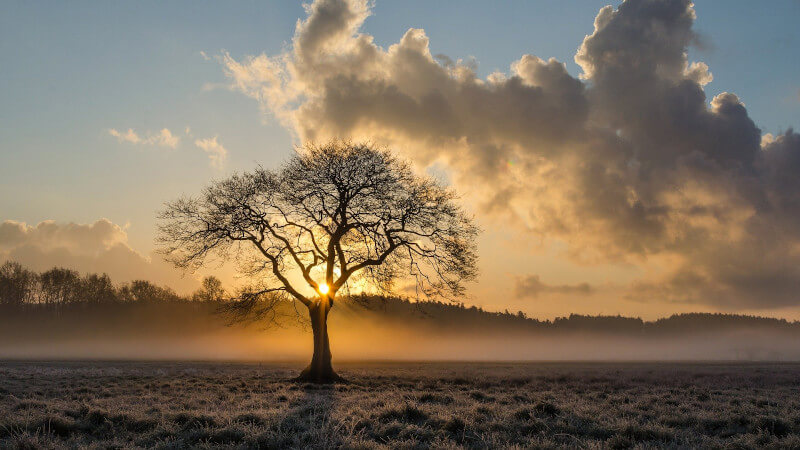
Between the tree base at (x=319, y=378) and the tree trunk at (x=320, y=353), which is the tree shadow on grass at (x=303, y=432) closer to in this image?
the tree base at (x=319, y=378)

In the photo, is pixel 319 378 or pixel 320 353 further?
pixel 320 353

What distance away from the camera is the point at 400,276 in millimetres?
32906

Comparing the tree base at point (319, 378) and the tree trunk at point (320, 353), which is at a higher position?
the tree trunk at point (320, 353)

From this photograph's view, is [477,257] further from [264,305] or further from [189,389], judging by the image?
[189,389]

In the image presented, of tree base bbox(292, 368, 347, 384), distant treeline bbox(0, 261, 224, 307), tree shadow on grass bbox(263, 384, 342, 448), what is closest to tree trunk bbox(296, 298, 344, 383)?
tree base bbox(292, 368, 347, 384)

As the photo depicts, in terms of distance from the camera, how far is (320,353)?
99.8 ft

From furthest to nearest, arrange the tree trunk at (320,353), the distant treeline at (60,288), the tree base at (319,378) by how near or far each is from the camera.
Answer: the distant treeline at (60,288), the tree trunk at (320,353), the tree base at (319,378)

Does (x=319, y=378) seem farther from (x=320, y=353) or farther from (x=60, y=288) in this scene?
(x=60, y=288)

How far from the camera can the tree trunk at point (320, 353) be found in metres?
29.5

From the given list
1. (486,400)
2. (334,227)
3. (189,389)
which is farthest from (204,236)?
(486,400)

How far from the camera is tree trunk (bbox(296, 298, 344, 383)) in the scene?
29516mm

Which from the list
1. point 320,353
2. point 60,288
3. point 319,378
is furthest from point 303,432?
point 60,288

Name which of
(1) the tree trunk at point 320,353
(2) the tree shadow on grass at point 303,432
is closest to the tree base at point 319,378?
(1) the tree trunk at point 320,353

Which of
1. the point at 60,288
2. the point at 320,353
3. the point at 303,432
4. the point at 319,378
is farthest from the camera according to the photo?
the point at 60,288
